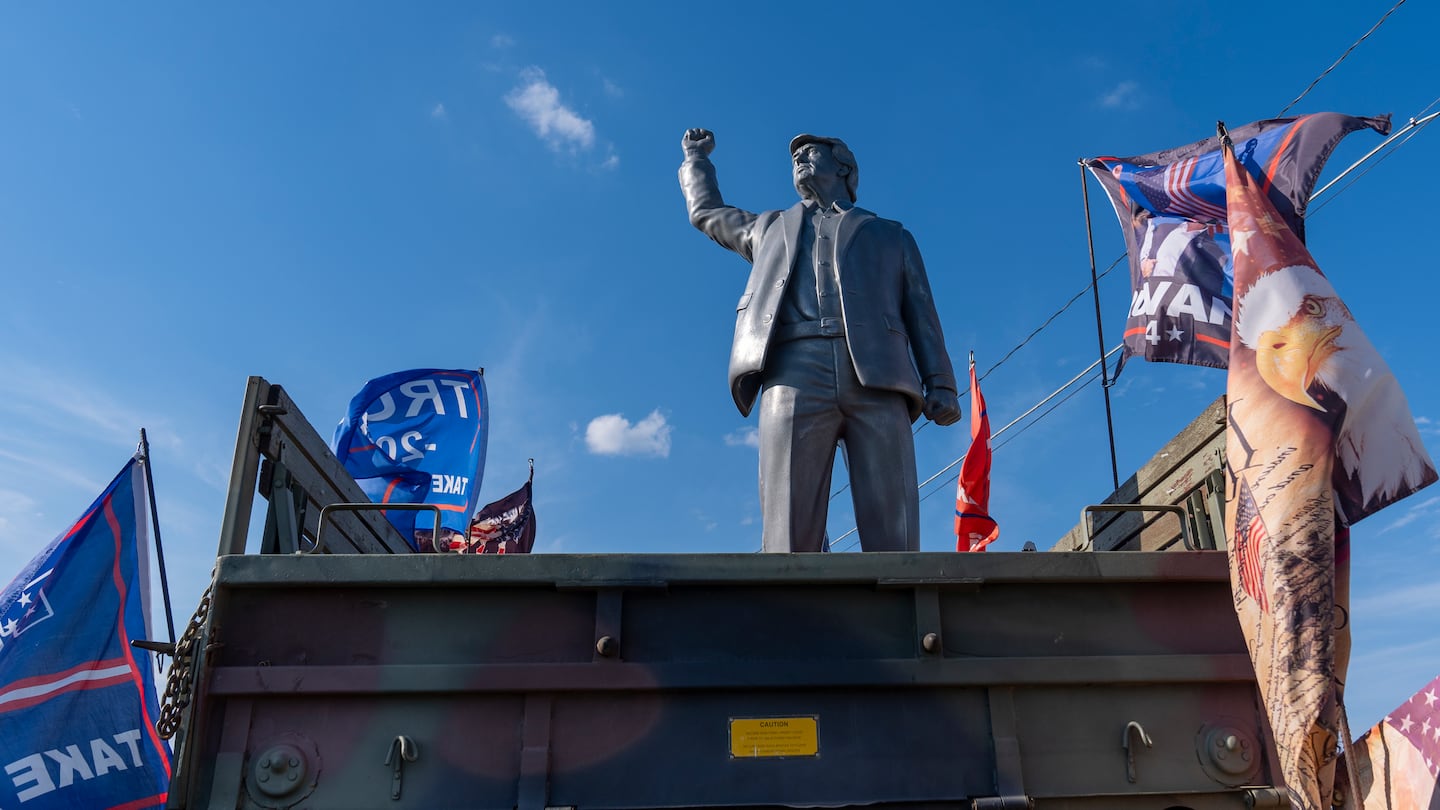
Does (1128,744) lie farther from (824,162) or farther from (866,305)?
(824,162)

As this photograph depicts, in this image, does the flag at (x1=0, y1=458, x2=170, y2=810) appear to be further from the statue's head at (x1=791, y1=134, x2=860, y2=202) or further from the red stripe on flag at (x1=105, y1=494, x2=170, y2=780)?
the statue's head at (x1=791, y1=134, x2=860, y2=202)

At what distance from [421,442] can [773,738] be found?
6.12 m

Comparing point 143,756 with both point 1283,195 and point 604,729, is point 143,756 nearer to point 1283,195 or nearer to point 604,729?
point 604,729

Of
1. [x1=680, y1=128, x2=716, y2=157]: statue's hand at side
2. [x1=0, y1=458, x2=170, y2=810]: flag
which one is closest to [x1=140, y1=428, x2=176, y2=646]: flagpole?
[x1=0, y1=458, x2=170, y2=810]: flag

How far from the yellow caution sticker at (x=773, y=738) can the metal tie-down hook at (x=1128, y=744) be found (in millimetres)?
907

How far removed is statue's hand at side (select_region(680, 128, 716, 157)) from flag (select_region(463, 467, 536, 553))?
770cm

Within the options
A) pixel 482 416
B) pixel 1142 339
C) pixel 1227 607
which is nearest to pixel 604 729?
pixel 1227 607

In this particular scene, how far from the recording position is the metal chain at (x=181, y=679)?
3.26 meters

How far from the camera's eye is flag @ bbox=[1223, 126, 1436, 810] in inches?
127

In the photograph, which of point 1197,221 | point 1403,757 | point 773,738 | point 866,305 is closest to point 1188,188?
point 1197,221

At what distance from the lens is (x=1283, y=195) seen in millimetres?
6035

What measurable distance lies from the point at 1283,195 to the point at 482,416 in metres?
6.24

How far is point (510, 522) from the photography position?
1317 cm

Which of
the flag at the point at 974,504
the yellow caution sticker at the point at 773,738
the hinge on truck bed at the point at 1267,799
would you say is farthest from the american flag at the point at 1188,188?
the yellow caution sticker at the point at 773,738
